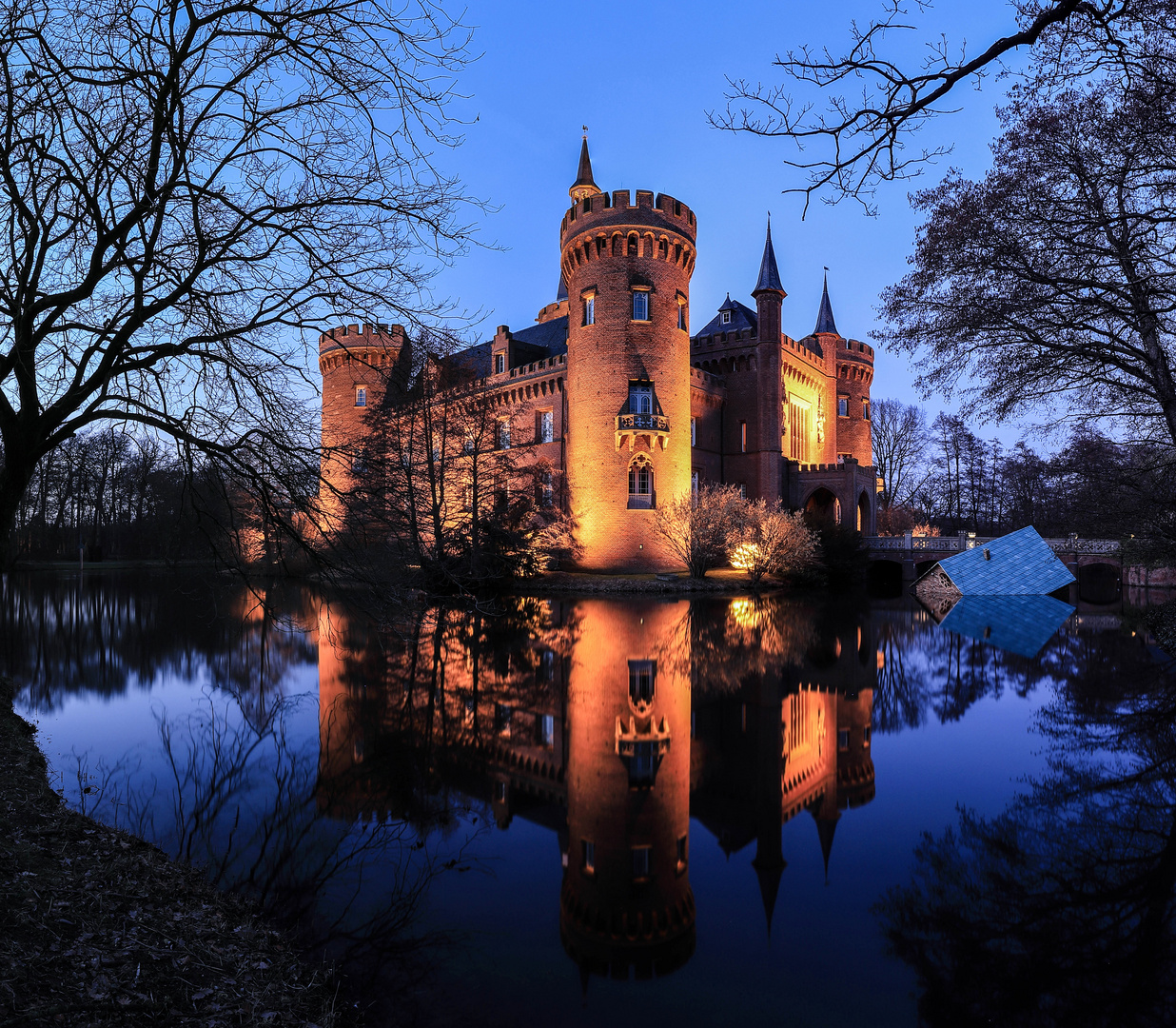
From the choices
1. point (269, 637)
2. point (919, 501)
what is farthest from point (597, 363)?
point (919, 501)

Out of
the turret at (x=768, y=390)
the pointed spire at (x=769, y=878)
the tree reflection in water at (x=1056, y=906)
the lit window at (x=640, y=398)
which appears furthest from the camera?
the turret at (x=768, y=390)

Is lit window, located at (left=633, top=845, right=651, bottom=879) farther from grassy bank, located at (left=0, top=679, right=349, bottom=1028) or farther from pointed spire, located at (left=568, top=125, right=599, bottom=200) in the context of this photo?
pointed spire, located at (left=568, top=125, right=599, bottom=200)

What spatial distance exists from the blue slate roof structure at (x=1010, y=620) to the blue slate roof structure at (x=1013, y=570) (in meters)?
0.39

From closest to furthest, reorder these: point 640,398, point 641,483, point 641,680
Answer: point 641,680
point 640,398
point 641,483

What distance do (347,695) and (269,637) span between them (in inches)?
266

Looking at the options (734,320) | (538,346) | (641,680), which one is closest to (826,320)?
(734,320)

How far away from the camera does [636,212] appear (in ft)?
89.9

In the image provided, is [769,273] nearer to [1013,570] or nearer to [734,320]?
[734,320]

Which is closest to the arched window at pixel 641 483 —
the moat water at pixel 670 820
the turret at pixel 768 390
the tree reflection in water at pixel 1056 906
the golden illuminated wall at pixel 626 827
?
the turret at pixel 768 390

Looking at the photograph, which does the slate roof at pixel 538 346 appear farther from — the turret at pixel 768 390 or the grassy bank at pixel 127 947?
the grassy bank at pixel 127 947

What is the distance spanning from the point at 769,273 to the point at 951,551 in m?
16.8

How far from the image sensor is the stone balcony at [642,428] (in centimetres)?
2748

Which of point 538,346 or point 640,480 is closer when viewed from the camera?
point 640,480

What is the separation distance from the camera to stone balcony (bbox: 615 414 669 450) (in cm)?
2748
